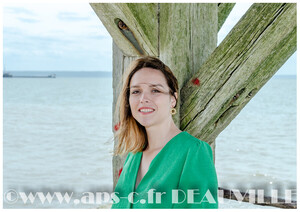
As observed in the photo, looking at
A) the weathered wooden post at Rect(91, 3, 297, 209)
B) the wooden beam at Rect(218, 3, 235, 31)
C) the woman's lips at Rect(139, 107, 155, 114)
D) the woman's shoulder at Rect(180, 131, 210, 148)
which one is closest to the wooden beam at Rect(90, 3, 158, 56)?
the weathered wooden post at Rect(91, 3, 297, 209)

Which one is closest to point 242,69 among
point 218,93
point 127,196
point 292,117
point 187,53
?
point 218,93

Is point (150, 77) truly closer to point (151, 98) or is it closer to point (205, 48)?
point (151, 98)

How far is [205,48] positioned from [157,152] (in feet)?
1.75

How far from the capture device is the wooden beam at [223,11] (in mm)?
2232

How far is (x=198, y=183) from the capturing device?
5.22ft

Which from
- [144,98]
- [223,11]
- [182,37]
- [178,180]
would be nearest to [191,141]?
[178,180]

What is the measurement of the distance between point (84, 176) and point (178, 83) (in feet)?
21.2

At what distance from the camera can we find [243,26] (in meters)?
1.79

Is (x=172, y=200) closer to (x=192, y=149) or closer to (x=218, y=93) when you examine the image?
(x=192, y=149)

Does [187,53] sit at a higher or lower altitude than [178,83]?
higher

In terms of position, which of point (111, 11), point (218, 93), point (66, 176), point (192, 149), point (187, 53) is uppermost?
point (111, 11)

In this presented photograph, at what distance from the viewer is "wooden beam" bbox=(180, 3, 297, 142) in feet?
5.70

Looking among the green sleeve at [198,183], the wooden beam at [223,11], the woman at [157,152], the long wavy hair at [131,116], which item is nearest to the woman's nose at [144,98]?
the woman at [157,152]

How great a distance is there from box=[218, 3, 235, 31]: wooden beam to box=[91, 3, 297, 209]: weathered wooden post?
261mm
